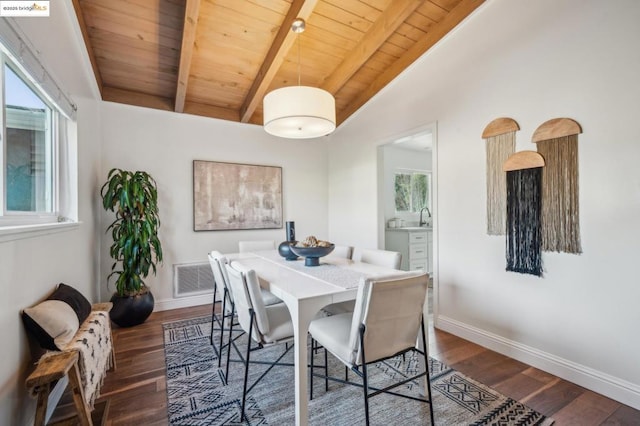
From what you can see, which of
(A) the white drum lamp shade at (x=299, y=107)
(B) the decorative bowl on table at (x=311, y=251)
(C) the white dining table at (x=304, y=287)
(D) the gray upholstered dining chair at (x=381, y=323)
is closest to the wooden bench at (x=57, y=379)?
(C) the white dining table at (x=304, y=287)

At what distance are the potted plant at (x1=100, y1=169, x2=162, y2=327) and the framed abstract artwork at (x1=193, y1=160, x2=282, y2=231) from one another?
775 millimetres

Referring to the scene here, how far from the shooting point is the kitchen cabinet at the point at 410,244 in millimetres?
4428

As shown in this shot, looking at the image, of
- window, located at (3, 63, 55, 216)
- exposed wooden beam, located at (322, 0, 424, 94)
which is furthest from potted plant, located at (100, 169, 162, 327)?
exposed wooden beam, located at (322, 0, 424, 94)

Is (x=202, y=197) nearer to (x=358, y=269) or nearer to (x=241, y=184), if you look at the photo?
(x=241, y=184)

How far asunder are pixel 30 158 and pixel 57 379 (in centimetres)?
142

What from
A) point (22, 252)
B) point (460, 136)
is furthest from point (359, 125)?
point (22, 252)

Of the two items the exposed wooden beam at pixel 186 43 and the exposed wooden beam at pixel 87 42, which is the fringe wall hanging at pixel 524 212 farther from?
the exposed wooden beam at pixel 87 42

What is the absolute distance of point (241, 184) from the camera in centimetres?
415

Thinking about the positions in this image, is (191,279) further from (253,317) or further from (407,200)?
(407,200)

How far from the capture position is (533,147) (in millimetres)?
2260

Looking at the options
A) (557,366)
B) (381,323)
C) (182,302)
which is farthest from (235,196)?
(557,366)

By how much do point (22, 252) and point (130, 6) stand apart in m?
2.17

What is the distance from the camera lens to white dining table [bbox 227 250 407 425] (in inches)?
58.7

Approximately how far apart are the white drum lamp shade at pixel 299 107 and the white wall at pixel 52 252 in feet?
4.55
